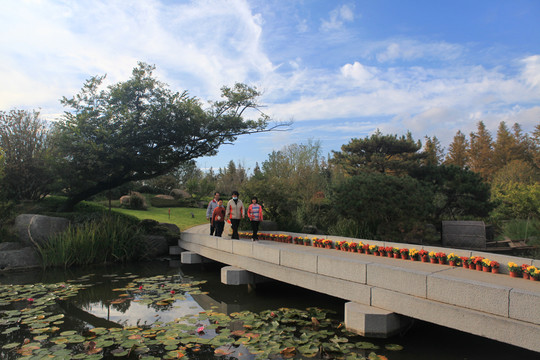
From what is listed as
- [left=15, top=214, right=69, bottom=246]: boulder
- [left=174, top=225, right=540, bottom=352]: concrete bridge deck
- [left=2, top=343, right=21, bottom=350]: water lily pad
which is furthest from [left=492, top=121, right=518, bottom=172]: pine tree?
[left=2, top=343, right=21, bottom=350]: water lily pad

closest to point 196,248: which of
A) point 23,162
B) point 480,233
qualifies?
point 23,162

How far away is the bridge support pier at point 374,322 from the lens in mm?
5121

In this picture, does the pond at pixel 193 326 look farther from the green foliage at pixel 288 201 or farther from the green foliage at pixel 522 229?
the green foliage at pixel 522 229

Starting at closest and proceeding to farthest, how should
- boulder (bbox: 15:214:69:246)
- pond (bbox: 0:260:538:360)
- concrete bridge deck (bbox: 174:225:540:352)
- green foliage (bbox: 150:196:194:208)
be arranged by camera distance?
concrete bridge deck (bbox: 174:225:540:352)
pond (bbox: 0:260:538:360)
boulder (bbox: 15:214:69:246)
green foliage (bbox: 150:196:194:208)

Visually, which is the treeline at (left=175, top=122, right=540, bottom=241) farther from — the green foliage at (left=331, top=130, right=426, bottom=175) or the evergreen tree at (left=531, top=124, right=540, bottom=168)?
the evergreen tree at (left=531, top=124, right=540, bottom=168)

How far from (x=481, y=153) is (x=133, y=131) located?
4340cm

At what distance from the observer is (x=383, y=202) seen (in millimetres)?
11492

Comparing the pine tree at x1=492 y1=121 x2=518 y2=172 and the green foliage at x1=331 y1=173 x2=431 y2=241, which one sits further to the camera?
the pine tree at x1=492 y1=121 x2=518 y2=172

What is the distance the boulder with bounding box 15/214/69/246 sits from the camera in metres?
12.0

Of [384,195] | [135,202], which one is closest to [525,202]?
[384,195]

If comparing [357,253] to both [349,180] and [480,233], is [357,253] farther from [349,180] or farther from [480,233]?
[480,233]

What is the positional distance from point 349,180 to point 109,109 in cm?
1014

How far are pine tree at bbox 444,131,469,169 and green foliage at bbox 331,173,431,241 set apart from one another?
1524 inches

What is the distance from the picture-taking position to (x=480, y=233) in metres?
12.9
